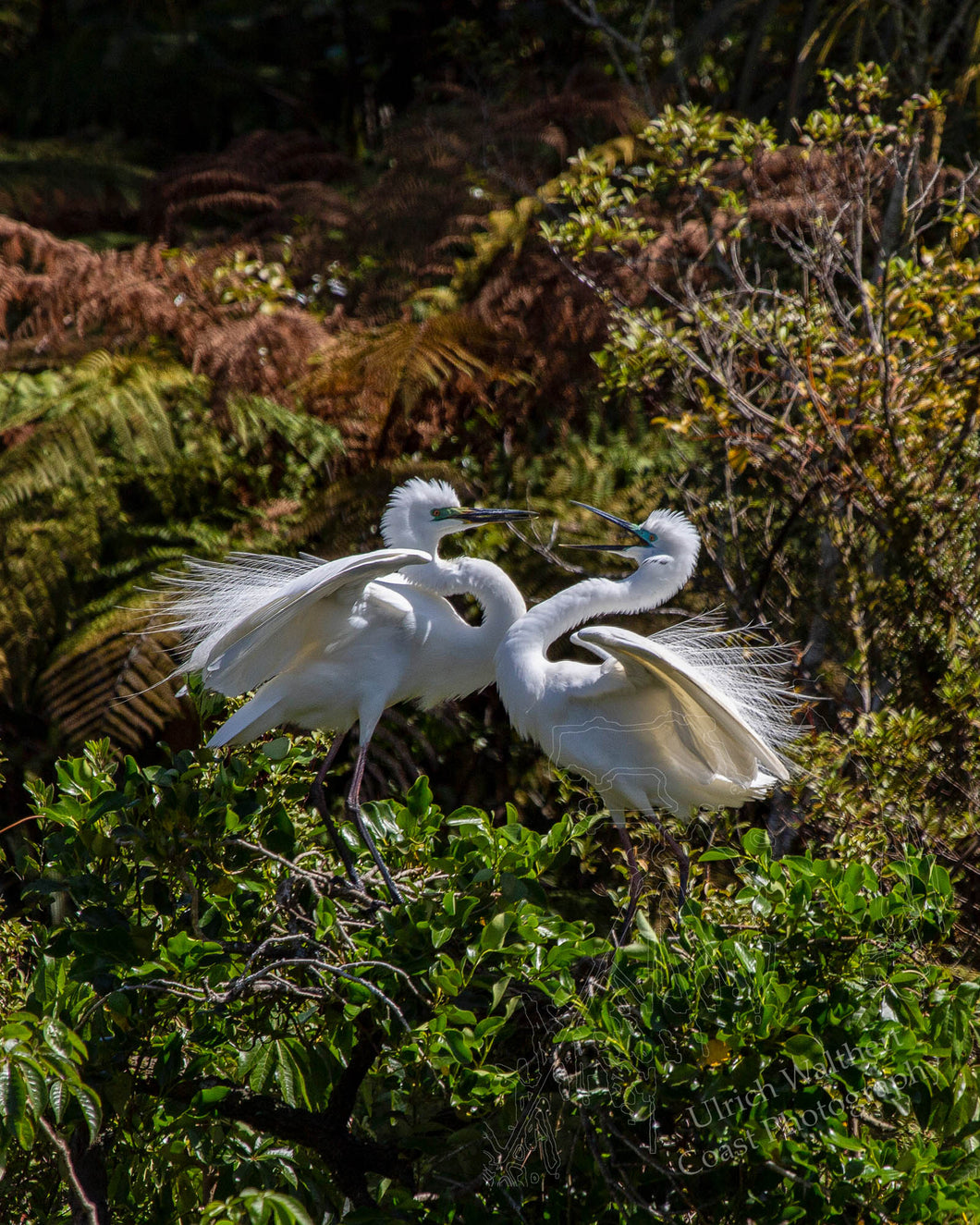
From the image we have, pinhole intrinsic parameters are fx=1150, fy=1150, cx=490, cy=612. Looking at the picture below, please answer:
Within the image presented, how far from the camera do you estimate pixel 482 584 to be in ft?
9.33

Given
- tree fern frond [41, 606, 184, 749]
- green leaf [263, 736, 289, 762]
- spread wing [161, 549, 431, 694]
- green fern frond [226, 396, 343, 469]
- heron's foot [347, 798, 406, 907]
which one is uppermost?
spread wing [161, 549, 431, 694]

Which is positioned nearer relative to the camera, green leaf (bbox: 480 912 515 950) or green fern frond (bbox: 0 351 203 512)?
green leaf (bbox: 480 912 515 950)

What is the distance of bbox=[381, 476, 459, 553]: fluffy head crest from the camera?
2.91 meters

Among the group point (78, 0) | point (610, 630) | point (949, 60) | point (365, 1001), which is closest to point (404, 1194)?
point (365, 1001)

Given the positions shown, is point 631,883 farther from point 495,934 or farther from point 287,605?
point 287,605

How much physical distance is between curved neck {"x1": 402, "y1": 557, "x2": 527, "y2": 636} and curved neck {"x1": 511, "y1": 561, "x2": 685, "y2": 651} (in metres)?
0.12

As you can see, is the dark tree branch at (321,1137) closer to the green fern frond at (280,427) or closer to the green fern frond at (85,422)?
the green fern frond at (85,422)

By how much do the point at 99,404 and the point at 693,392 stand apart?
2.25 metres

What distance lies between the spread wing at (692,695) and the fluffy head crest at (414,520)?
0.61 metres

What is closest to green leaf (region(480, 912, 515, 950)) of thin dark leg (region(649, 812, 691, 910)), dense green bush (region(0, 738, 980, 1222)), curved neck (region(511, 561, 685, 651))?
dense green bush (region(0, 738, 980, 1222))

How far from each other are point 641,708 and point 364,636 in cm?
70

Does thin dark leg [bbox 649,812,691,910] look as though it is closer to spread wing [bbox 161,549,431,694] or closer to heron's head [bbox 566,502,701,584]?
heron's head [bbox 566,502,701,584]

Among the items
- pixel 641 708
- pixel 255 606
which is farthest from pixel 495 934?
pixel 255 606

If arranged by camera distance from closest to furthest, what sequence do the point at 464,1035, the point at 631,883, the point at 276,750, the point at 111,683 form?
the point at 464,1035
the point at 276,750
the point at 631,883
the point at 111,683
